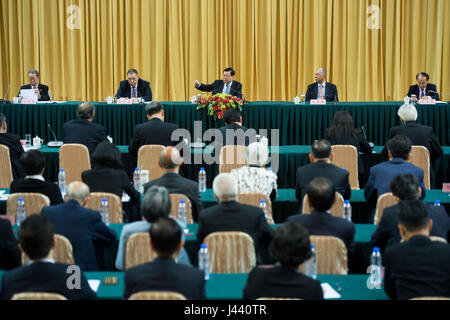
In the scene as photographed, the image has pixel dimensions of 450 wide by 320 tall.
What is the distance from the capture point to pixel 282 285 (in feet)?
9.86

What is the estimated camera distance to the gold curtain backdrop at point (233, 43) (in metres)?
12.0

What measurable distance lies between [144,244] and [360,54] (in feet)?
29.9

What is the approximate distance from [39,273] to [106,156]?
227cm

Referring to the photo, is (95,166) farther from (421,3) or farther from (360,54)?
(421,3)

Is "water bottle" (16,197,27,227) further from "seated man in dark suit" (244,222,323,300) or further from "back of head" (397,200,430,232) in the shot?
"back of head" (397,200,430,232)

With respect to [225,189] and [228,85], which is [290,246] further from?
[228,85]

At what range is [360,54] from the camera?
12.1 meters

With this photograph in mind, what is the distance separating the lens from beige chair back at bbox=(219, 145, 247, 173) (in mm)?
6711

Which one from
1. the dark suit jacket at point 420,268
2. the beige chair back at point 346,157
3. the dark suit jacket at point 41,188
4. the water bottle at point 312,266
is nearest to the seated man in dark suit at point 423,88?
the beige chair back at point 346,157

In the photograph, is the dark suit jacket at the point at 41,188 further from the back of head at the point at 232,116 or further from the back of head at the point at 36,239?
the back of head at the point at 232,116

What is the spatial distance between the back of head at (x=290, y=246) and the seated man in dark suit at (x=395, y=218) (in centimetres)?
122

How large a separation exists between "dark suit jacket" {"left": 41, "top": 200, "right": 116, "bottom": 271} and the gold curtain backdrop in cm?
824

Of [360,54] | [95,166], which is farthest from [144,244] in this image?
[360,54]

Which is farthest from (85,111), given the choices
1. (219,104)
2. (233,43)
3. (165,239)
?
(233,43)
